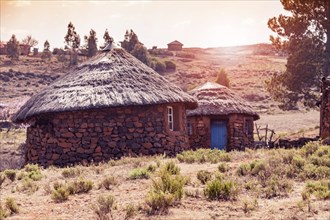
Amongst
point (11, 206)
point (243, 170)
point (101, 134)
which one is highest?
point (101, 134)

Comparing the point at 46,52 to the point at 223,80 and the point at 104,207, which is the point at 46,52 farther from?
the point at 104,207

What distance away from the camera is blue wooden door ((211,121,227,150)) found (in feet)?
76.7

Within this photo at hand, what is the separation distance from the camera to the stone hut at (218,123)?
23.1m

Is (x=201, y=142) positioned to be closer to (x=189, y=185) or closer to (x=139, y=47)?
(x=189, y=185)

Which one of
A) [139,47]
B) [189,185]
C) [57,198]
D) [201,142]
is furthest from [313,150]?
[139,47]

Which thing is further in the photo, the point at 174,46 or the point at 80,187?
the point at 174,46

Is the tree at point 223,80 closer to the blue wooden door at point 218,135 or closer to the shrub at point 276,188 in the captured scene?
the blue wooden door at point 218,135

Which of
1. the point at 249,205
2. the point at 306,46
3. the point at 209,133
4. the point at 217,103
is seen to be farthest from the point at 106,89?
the point at 306,46

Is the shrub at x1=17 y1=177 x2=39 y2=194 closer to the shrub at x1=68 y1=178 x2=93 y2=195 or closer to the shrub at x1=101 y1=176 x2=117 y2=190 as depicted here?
the shrub at x1=68 y1=178 x2=93 y2=195

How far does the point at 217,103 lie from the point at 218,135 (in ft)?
5.10

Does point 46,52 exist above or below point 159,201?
above

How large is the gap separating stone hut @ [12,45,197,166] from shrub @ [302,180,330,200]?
8.32 meters

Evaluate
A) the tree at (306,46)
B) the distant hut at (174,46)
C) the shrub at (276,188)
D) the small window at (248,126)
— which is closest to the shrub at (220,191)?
the shrub at (276,188)

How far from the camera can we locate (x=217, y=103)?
2344cm
